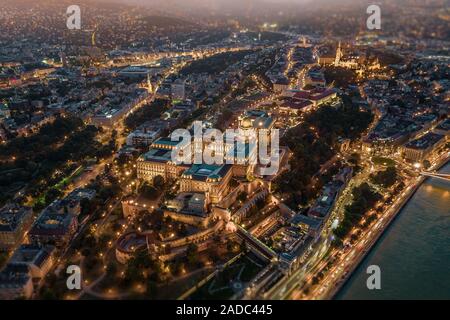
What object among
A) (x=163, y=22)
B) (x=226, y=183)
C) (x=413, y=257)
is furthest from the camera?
(x=163, y=22)

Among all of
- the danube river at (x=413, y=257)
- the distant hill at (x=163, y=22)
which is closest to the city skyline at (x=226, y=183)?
the danube river at (x=413, y=257)

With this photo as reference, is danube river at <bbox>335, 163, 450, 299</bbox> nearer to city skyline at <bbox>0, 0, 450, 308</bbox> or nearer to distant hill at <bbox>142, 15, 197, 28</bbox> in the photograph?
city skyline at <bbox>0, 0, 450, 308</bbox>

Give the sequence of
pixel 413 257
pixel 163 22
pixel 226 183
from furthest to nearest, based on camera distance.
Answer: pixel 163 22 → pixel 226 183 → pixel 413 257

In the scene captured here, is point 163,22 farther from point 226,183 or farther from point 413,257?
point 413,257

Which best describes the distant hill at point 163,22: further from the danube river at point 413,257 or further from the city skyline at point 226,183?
the danube river at point 413,257

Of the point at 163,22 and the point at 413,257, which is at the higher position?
the point at 163,22

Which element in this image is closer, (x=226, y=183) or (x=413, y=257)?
(x=413, y=257)

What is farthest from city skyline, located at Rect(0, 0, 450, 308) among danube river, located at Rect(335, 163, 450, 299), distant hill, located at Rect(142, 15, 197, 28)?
distant hill, located at Rect(142, 15, 197, 28)

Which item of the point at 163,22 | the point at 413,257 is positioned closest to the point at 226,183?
the point at 413,257
